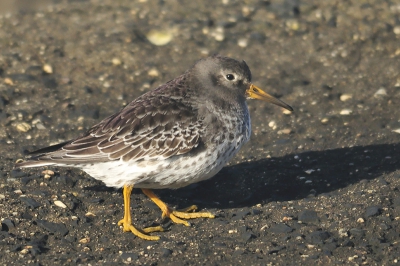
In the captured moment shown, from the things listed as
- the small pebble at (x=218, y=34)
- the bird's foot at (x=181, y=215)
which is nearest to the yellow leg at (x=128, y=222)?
the bird's foot at (x=181, y=215)

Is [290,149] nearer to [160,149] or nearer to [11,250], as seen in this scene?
[160,149]

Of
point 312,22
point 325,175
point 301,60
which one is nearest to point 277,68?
point 301,60

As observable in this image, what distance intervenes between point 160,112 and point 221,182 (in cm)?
143

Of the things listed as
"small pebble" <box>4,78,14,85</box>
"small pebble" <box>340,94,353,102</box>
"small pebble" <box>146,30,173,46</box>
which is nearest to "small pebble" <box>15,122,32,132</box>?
"small pebble" <box>4,78,14,85</box>

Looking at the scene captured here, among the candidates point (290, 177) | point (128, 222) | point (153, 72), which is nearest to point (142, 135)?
point (128, 222)

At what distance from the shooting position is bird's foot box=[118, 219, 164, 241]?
284 inches

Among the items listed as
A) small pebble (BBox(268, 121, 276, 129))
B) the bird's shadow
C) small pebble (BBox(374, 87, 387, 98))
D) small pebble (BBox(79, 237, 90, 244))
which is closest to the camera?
small pebble (BBox(79, 237, 90, 244))

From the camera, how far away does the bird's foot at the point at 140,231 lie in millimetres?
7203

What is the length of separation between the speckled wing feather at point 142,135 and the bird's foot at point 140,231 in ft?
2.25

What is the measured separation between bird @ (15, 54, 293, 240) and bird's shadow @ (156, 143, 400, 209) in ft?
1.73

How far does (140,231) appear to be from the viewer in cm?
733

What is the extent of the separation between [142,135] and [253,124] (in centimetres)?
291

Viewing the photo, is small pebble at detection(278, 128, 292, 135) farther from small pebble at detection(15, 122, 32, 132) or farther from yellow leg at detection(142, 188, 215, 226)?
small pebble at detection(15, 122, 32, 132)

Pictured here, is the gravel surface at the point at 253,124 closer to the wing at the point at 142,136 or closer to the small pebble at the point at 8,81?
the small pebble at the point at 8,81
